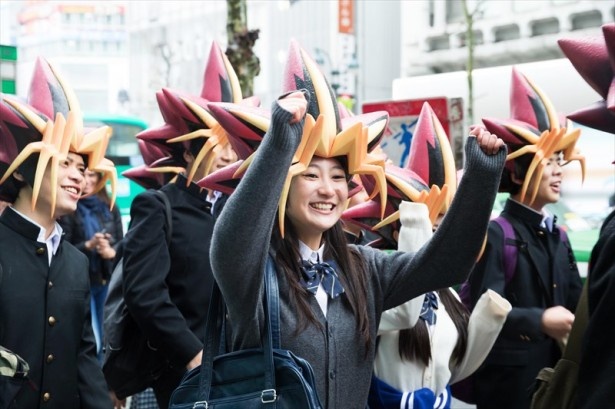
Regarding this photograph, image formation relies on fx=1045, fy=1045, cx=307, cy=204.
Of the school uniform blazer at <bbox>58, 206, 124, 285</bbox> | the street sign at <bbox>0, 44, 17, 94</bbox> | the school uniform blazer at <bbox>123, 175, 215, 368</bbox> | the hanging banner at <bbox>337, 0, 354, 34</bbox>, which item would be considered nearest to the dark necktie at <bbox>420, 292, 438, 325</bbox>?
the school uniform blazer at <bbox>123, 175, 215, 368</bbox>

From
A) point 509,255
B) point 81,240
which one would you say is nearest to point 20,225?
point 509,255

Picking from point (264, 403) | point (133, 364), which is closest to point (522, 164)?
point (133, 364)

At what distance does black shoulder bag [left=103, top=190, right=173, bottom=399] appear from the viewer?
15.4 ft

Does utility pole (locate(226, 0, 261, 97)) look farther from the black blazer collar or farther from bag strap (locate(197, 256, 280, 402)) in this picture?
bag strap (locate(197, 256, 280, 402))

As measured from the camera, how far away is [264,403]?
2.72 metres

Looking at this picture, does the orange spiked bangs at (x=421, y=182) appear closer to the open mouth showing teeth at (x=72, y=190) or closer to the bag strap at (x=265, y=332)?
the open mouth showing teeth at (x=72, y=190)

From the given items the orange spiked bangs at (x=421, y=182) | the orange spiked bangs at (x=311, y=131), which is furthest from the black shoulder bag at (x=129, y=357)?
the orange spiked bangs at (x=311, y=131)

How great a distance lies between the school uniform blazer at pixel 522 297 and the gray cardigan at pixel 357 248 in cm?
167

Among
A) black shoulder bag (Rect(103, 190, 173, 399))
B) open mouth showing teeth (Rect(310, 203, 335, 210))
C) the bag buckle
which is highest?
open mouth showing teeth (Rect(310, 203, 335, 210))

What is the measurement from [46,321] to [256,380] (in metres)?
1.61

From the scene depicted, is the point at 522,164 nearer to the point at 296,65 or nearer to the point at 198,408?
the point at 296,65

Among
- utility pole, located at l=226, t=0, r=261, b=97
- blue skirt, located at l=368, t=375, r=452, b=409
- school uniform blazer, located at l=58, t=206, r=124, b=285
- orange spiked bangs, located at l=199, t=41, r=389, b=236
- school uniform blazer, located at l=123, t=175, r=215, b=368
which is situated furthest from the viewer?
utility pole, located at l=226, t=0, r=261, b=97

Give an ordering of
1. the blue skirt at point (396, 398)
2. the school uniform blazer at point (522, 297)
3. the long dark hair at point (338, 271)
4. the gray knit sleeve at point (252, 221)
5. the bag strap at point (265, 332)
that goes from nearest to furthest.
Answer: the gray knit sleeve at point (252, 221), the bag strap at point (265, 332), the long dark hair at point (338, 271), the blue skirt at point (396, 398), the school uniform blazer at point (522, 297)

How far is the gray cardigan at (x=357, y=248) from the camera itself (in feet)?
8.75
